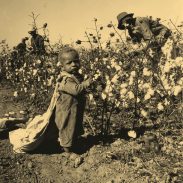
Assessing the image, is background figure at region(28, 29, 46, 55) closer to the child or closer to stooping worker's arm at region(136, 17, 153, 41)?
stooping worker's arm at region(136, 17, 153, 41)

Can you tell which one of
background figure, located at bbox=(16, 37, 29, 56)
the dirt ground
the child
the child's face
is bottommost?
the dirt ground

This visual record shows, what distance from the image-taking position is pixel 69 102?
424cm

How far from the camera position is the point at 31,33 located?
23.1 ft

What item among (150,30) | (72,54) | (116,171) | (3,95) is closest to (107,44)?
(150,30)

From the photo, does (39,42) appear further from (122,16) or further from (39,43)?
(122,16)

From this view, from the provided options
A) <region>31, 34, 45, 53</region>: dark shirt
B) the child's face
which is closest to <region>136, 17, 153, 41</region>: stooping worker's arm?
<region>31, 34, 45, 53</region>: dark shirt

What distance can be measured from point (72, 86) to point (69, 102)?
0.19 metres

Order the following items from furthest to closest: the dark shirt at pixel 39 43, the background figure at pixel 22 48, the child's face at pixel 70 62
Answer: the background figure at pixel 22 48 → the dark shirt at pixel 39 43 → the child's face at pixel 70 62

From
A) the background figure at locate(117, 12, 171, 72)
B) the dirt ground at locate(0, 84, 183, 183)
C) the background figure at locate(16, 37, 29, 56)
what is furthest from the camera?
the background figure at locate(16, 37, 29, 56)

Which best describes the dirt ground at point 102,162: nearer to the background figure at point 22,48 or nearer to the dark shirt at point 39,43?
the dark shirt at point 39,43

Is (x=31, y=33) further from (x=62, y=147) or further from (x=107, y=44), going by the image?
(x=62, y=147)

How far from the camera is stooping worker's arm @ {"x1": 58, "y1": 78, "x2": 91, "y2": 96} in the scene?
406 cm

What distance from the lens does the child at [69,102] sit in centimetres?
421

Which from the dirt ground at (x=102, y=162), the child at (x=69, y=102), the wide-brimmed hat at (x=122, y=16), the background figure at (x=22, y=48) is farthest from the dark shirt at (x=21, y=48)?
the child at (x=69, y=102)
